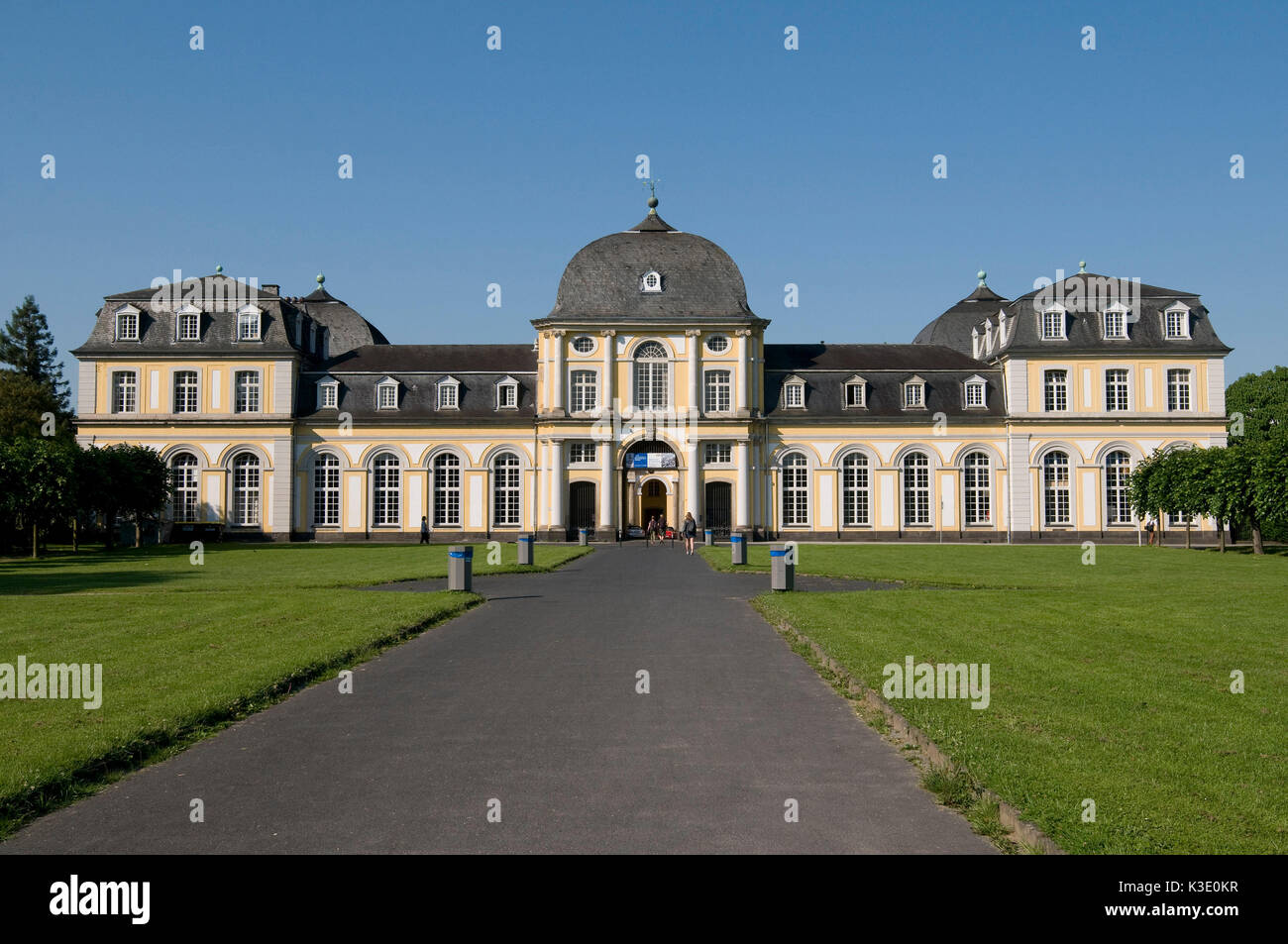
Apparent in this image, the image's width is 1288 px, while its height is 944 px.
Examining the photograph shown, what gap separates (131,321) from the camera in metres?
57.2

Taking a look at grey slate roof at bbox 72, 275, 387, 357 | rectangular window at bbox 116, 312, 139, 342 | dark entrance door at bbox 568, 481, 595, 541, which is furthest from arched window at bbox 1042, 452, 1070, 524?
rectangular window at bbox 116, 312, 139, 342

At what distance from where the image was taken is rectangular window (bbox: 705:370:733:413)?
A: 57.3 metres

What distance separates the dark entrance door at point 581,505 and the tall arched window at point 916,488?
17.1 metres

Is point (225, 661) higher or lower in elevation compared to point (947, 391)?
lower

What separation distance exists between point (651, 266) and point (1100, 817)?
53.7 metres

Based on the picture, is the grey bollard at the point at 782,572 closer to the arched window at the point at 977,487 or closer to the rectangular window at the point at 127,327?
the arched window at the point at 977,487

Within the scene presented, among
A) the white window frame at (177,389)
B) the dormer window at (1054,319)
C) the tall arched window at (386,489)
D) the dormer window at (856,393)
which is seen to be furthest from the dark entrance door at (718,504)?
the white window frame at (177,389)

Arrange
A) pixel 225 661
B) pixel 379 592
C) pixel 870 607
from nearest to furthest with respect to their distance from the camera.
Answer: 1. pixel 225 661
2. pixel 870 607
3. pixel 379 592

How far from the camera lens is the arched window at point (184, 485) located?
5703 centimetres

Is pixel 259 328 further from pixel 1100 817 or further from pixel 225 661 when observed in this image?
pixel 1100 817

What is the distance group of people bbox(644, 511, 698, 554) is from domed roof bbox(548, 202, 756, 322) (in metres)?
11.3

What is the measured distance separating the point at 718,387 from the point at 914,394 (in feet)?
36.2
